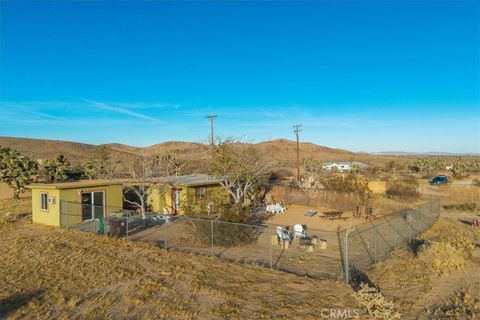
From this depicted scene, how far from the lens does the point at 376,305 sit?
921cm

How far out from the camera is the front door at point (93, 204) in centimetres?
2070

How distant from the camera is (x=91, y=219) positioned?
67.8ft

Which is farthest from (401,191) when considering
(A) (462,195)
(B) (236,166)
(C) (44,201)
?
(C) (44,201)

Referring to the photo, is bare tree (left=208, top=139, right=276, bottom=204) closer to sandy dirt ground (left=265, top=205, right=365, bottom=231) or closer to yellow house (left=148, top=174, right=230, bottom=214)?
yellow house (left=148, top=174, right=230, bottom=214)

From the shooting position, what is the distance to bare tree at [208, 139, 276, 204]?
2403 centimetres

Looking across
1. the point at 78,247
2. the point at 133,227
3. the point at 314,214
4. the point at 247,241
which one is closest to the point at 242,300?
the point at 247,241

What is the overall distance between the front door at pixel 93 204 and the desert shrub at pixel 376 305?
51.5 ft

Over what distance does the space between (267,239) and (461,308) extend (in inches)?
367

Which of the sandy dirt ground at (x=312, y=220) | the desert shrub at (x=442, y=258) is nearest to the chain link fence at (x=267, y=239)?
the sandy dirt ground at (x=312, y=220)

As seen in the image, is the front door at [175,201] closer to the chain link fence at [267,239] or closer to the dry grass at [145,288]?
the chain link fence at [267,239]

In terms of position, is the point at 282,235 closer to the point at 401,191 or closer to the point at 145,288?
the point at 145,288

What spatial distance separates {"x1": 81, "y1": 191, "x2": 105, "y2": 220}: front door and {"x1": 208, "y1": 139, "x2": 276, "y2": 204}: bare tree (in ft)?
23.7

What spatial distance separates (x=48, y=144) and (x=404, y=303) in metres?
116

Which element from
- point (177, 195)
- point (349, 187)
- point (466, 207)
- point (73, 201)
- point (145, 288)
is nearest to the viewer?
point (145, 288)
